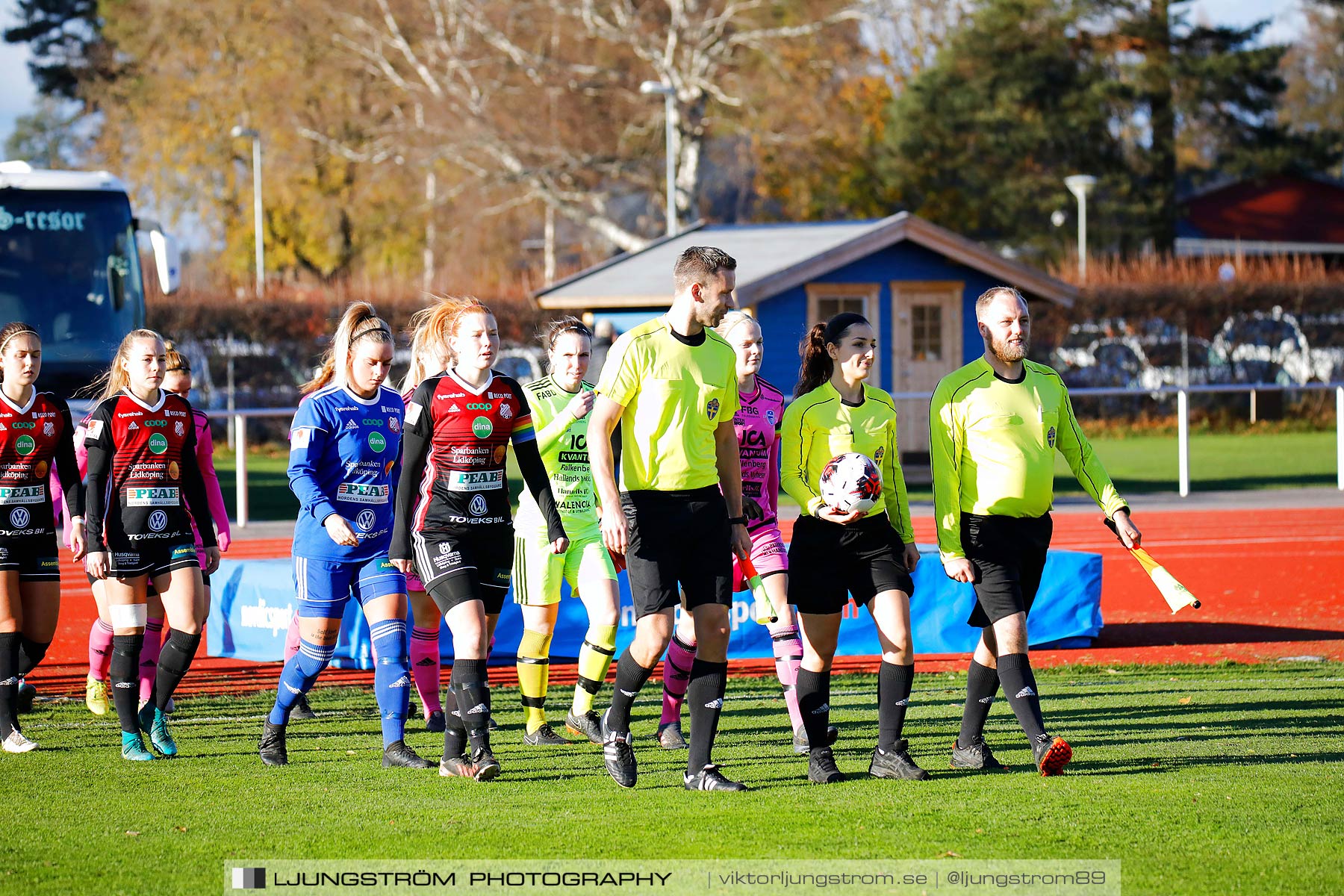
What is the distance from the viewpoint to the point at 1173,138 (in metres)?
43.8

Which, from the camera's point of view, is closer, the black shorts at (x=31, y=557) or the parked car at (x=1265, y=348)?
the black shorts at (x=31, y=557)

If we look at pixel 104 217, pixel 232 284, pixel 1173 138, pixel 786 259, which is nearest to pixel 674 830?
pixel 104 217

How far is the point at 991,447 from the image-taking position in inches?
241

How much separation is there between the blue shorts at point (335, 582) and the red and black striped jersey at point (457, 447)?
35 cm

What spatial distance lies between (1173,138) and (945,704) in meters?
39.3

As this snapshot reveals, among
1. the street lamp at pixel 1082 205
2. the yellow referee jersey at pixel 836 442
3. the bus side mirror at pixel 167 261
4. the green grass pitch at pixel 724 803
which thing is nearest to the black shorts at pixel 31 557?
the green grass pitch at pixel 724 803

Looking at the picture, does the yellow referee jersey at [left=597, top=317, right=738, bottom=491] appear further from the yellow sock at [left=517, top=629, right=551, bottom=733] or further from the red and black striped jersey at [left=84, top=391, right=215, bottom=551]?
the red and black striped jersey at [left=84, top=391, right=215, bottom=551]

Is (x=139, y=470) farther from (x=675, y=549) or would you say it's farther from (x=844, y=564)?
(x=844, y=564)

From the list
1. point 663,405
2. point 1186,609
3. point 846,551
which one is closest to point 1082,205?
point 1186,609

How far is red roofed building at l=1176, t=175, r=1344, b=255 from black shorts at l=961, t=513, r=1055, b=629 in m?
47.9

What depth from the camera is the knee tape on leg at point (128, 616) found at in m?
6.79

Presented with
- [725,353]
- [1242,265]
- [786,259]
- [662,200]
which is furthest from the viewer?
[662,200]

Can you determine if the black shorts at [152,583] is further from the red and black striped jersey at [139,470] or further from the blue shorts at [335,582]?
the blue shorts at [335,582]

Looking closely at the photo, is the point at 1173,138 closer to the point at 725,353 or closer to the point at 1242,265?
the point at 1242,265
